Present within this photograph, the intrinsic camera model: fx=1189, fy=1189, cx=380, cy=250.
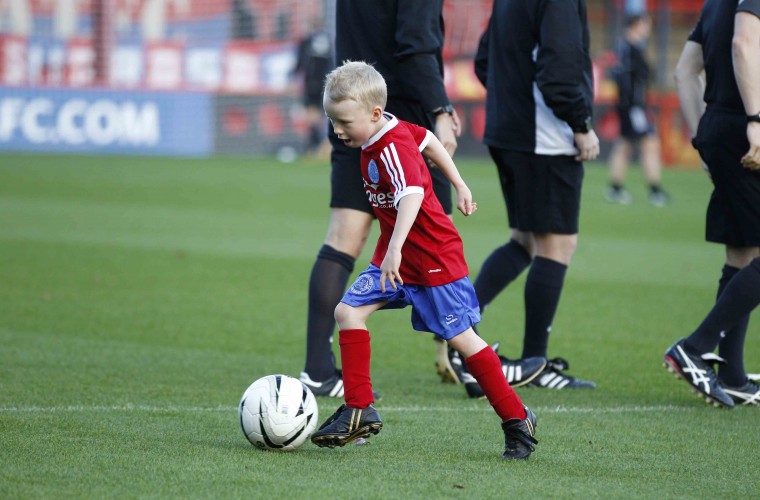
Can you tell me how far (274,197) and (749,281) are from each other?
37.2ft

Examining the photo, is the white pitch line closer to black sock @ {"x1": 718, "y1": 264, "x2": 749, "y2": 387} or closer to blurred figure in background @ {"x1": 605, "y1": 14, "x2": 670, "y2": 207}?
black sock @ {"x1": 718, "y1": 264, "x2": 749, "y2": 387}

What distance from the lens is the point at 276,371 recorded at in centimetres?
595

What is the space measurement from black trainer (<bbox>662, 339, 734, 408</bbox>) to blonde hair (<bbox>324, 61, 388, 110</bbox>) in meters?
2.01

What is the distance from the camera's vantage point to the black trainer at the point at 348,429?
416cm

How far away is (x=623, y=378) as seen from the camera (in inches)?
232

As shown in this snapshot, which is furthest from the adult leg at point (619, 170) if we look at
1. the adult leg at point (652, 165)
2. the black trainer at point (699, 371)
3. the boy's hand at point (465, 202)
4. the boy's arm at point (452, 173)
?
the boy's hand at point (465, 202)

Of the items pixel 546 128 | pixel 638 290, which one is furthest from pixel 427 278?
pixel 638 290

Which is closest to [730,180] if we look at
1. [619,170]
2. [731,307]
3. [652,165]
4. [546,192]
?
[731,307]

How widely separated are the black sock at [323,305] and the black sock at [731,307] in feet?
5.21

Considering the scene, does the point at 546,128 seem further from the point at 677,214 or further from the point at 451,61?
the point at 451,61

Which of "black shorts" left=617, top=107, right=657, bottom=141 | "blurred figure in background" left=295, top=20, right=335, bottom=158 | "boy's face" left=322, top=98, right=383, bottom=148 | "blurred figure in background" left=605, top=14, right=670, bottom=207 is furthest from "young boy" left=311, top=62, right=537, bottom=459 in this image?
"blurred figure in background" left=295, top=20, right=335, bottom=158

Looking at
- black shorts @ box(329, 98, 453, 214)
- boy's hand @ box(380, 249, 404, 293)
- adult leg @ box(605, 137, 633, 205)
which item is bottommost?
adult leg @ box(605, 137, 633, 205)

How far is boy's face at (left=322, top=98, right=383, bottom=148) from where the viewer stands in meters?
4.03

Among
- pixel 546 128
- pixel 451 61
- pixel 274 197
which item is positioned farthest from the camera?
pixel 451 61
